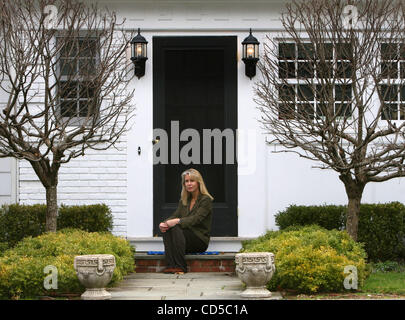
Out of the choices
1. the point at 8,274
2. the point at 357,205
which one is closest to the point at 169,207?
the point at 357,205

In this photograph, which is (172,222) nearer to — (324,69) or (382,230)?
(324,69)

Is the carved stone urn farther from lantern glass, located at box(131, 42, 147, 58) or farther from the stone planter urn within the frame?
lantern glass, located at box(131, 42, 147, 58)

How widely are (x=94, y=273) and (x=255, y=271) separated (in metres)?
1.82

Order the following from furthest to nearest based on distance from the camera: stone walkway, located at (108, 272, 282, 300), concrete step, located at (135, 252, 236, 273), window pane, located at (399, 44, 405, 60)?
concrete step, located at (135, 252, 236, 273), window pane, located at (399, 44, 405, 60), stone walkway, located at (108, 272, 282, 300)

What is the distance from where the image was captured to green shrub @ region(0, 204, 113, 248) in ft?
37.4

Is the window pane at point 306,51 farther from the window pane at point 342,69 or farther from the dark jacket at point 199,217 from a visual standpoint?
the dark jacket at point 199,217

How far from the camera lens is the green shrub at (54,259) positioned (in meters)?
8.20

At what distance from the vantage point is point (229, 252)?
11.8 meters

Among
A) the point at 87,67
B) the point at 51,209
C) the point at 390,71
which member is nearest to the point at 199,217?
the point at 51,209

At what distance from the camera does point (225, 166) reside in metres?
12.5

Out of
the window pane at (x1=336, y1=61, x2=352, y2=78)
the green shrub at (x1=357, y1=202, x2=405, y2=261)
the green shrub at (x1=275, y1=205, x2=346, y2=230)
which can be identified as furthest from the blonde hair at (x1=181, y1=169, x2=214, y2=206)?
the window pane at (x1=336, y1=61, x2=352, y2=78)

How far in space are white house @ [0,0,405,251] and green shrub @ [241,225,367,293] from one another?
2702 mm

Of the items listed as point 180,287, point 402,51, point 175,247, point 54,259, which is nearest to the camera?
point 54,259
